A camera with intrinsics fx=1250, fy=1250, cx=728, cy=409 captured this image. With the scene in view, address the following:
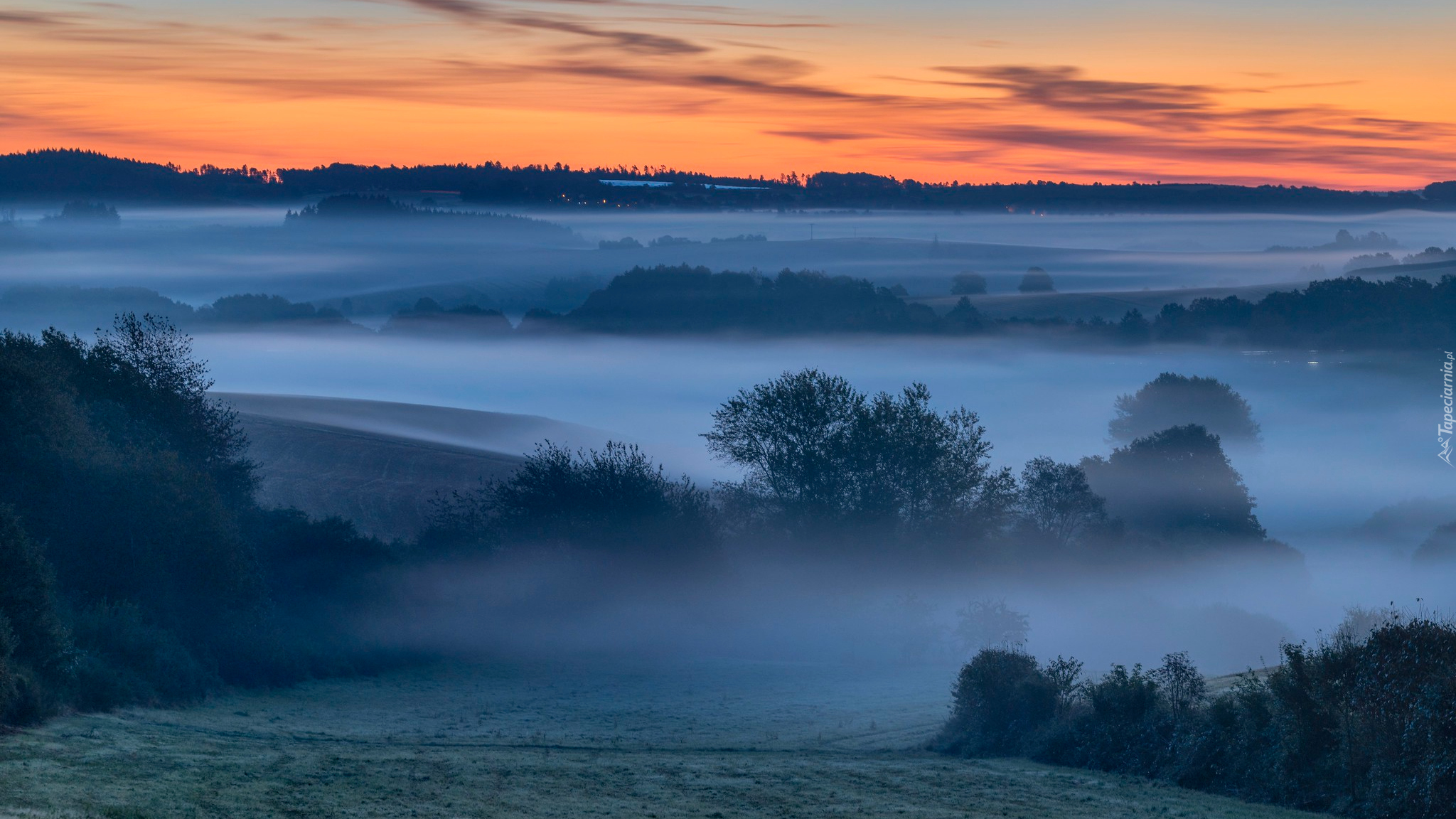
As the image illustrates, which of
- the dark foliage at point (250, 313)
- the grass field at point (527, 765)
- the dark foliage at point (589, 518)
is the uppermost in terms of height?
the dark foliage at point (250, 313)

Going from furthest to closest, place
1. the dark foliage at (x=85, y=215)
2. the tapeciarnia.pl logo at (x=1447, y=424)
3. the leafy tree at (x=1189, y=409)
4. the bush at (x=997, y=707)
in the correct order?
the dark foliage at (x=85, y=215)
the leafy tree at (x=1189, y=409)
the tapeciarnia.pl logo at (x=1447, y=424)
the bush at (x=997, y=707)

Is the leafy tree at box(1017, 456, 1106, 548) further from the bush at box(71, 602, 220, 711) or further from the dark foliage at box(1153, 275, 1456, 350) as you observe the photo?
the dark foliage at box(1153, 275, 1456, 350)

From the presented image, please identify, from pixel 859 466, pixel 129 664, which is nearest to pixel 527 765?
pixel 129 664

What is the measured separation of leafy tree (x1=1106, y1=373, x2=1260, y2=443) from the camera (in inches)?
4203

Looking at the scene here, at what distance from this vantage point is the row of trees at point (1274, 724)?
70.7ft

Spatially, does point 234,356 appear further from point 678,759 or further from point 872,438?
point 678,759

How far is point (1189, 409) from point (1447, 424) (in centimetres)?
2186

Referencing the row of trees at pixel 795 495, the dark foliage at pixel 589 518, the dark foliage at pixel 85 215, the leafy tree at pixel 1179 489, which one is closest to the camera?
the dark foliage at pixel 589 518

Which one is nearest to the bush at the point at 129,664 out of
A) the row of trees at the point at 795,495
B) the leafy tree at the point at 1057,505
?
the row of trees at the point at 795,495

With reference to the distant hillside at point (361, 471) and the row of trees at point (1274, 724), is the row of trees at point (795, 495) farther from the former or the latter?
the row of trees at point (1274, 724)

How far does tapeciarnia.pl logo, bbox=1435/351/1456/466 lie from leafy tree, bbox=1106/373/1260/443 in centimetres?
1486

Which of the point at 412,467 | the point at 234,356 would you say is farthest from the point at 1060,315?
the point at 412,467

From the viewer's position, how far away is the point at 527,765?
24344mm

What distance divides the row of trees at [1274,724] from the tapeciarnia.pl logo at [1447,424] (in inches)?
3437
